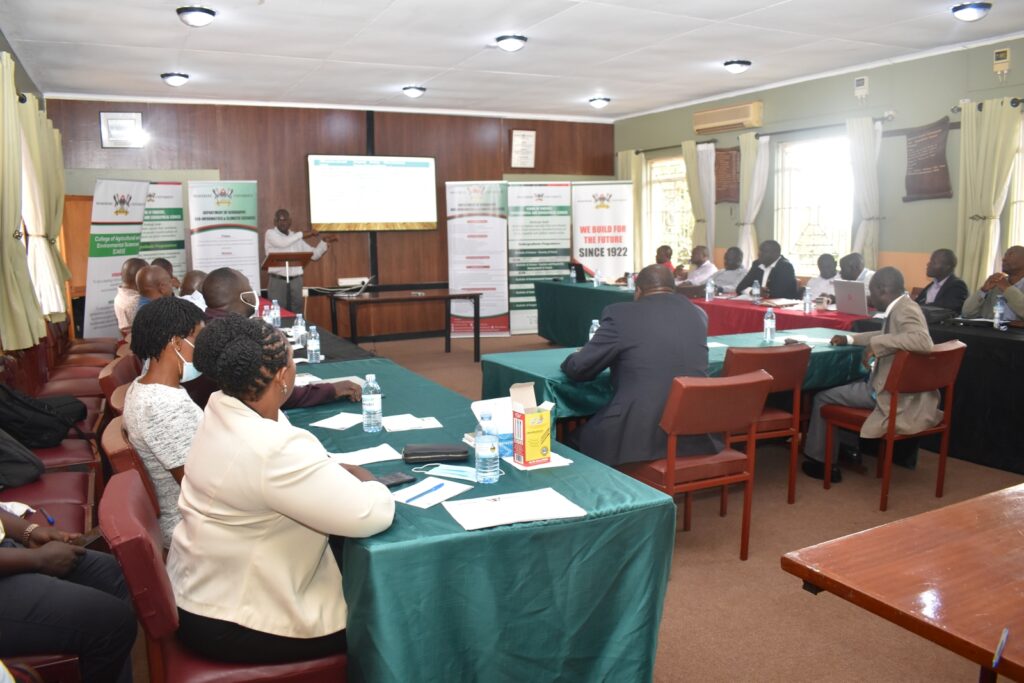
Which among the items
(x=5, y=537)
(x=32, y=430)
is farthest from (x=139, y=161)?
(x=5, y=537)

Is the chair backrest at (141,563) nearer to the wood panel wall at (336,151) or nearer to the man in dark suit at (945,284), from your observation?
the man in dark suit at (945,284)

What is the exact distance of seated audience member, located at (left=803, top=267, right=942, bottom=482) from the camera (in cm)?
381

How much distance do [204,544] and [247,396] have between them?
0.34 meters

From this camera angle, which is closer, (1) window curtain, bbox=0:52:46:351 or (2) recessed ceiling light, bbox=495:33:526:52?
(1) window curtain, bbox=0:52:46:351

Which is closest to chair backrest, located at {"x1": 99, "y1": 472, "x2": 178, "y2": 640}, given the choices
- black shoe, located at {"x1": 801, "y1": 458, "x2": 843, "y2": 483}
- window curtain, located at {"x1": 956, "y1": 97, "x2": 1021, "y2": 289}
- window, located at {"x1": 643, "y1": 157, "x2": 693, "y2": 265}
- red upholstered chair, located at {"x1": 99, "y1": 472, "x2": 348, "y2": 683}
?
red upholstered chair, located at {"x1": 99, "y1": 472, "x2": 348, "y2": 683}

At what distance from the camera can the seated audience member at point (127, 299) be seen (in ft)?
18.7

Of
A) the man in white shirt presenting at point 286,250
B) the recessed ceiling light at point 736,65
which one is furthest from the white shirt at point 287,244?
the recessed ceiling light at point 736,65

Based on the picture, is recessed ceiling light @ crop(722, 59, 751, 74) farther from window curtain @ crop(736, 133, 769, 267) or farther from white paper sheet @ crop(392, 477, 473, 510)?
white paper sheet @ crop(392, 477, 473, 510)

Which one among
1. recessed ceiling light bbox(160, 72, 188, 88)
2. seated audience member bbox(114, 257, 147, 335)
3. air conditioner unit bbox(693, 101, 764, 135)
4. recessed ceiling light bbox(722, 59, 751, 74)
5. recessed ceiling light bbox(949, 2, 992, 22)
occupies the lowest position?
seated audience member bbox(114, 257, 147, 335)

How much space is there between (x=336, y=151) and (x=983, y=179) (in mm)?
6912

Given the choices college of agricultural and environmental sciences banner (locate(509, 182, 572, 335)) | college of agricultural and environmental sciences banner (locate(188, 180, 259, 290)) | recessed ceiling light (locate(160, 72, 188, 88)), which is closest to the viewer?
recessed ceiling light (locate(160, 72, 188, 88))

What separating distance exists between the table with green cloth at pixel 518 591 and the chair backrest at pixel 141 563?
0.39 meters

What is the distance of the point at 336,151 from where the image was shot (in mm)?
9664

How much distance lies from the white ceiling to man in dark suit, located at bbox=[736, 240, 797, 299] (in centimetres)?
180
